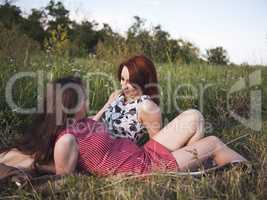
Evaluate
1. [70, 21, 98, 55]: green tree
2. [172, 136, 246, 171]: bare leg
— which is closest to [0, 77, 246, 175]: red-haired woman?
[172, 136, 246, 171]: bare leg

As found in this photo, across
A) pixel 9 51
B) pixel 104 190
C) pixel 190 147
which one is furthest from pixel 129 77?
pixel 9 51

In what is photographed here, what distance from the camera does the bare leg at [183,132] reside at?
11.1 ft

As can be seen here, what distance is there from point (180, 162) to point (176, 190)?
685 mm

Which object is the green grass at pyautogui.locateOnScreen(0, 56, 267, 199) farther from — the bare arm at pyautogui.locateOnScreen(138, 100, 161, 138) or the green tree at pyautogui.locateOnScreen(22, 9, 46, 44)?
the green tree at pyautogui.locateOnScreen(22, 9, 46, 44)

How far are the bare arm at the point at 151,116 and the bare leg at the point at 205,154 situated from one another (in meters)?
0.43

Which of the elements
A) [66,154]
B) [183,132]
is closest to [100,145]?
[66,154]

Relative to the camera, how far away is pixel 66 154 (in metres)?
2.87

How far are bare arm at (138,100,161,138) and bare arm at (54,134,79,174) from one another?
881 mm

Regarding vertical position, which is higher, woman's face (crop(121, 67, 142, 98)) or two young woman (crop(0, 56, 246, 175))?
woman's face (crop(121, 67, 142, 98))

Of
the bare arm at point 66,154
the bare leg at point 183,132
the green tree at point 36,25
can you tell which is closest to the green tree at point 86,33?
the green tree at point 36,25

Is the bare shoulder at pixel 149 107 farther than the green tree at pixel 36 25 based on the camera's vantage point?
No

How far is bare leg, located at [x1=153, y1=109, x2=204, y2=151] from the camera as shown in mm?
3385

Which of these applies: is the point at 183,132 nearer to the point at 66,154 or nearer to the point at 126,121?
the point at 126,121

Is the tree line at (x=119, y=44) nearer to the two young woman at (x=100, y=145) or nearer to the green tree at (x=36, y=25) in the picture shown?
the two young woman at (x=100, y=145)
